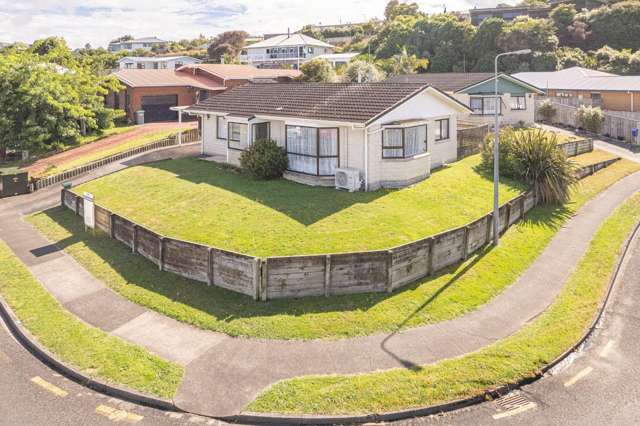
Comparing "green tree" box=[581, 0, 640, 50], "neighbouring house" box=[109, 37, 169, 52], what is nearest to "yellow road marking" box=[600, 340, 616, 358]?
"green tree" box=[581, 0, 640, 50]

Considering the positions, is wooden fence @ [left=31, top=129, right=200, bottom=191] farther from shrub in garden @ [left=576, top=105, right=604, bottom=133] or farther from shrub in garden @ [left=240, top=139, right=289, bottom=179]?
shrub in garden @ [left=576, top=105, right=604, bottom=133]

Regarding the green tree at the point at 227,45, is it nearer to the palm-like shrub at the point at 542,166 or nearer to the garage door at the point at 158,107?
the garage door at the point at 158,107

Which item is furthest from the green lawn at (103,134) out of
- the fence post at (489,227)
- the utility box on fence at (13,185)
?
the fence post at (489,227)

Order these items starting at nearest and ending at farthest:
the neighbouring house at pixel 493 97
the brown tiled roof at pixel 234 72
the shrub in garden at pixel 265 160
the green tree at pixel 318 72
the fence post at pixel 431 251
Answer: the fence post at pixel 431 251 < the shrub in garden at pixel 265 160 < the neighbouring house at pixel 493 97 < the brown tiled roof at pixel 234 72 < the green tree at pixel 318 72

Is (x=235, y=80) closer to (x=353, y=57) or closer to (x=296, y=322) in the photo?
(x=353, y=57)

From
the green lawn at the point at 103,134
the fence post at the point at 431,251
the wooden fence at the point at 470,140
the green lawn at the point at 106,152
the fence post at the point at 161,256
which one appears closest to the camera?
the fence post at the point at 431,251

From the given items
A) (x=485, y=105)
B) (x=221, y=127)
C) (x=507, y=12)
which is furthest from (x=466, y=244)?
(x=507, y=12)

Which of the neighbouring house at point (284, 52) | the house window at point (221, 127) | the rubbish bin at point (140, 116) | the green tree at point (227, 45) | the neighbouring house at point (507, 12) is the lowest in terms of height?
the house window at point (221, 127)
